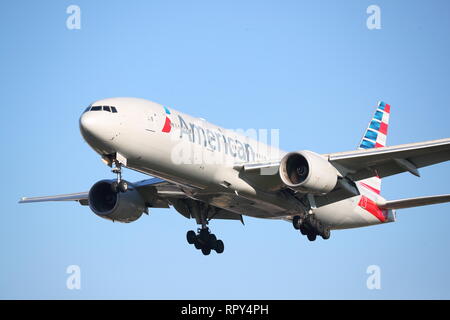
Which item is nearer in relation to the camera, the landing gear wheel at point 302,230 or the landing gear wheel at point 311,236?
the landing gear wheel at point 302,230

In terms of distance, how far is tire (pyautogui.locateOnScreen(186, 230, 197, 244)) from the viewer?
133 ft

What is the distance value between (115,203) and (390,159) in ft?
43.4

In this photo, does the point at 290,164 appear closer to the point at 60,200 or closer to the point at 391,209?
the point at 391,209

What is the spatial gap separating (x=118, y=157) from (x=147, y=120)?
73.3 inches

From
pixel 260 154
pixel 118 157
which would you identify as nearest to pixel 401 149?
pixel 260 154

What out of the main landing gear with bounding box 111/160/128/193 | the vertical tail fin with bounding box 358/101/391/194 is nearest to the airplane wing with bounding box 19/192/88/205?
the main landing gear with bounding box 111/160/128/193

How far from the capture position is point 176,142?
3206 cm

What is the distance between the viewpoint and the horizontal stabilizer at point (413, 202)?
3616cm

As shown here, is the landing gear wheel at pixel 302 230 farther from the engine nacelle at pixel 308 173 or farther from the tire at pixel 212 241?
the tire at pixel 212 241

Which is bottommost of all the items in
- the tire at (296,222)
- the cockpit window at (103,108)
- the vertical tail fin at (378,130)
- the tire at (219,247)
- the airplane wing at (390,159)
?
the tire at (219,247)

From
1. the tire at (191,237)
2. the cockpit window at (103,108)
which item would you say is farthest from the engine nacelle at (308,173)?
the tire at (191,237)

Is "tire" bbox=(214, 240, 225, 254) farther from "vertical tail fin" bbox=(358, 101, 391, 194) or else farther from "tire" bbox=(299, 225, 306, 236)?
"vertical tail fin" bbox=(358, 101, 391, 194)

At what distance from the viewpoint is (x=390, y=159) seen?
34.7 metres

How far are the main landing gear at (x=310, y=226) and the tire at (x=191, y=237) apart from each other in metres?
A: 5.53
